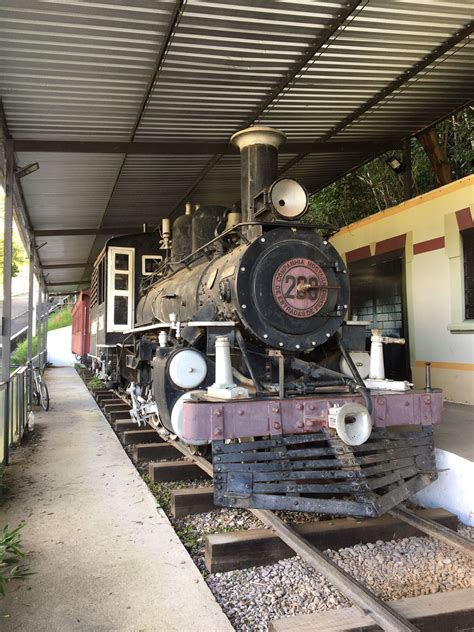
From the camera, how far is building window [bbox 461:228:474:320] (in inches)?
267

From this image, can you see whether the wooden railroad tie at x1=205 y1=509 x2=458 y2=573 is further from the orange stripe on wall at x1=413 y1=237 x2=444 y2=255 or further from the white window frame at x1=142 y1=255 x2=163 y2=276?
the white window frame at x1=142 y1=255 x2=163 y2=276

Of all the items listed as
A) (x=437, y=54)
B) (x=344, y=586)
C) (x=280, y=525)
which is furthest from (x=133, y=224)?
(x=344, y=586)

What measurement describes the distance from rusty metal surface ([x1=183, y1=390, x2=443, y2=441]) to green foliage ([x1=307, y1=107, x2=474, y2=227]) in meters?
7.21

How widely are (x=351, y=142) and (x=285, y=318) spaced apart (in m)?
4.41

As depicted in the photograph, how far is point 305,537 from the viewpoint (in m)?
3.42

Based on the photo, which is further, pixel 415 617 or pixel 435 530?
pixel 435 530

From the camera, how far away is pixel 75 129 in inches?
251

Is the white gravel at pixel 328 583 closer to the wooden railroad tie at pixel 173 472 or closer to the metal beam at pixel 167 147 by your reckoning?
the wooden railroad tie at pixel 173 472

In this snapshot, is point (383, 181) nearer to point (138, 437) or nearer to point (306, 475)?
point (138, 437)

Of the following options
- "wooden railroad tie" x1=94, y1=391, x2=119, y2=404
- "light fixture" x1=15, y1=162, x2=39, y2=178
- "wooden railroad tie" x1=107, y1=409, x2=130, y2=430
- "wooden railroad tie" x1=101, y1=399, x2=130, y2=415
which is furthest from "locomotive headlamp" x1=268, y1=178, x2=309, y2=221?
"wooden railroad tie" x1=94, y1=391, x2=119, y2=404

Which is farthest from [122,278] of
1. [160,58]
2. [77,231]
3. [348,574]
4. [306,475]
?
[348,574]

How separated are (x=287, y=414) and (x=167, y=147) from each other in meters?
4.69

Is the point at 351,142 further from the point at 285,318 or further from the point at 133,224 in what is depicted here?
the point at 133,224

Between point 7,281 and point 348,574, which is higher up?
point 7,281
